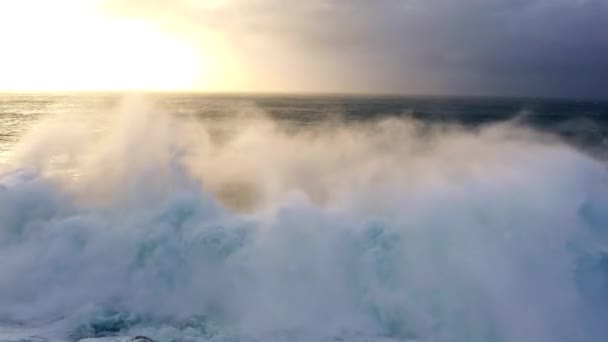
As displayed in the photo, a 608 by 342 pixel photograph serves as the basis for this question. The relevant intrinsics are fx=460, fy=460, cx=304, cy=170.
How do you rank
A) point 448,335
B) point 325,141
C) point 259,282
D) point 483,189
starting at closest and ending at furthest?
point 448,335 → point 259,282 → point 483,189 → point 325,141

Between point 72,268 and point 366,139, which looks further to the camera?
point 366,139

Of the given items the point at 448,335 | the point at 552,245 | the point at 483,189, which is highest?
the point at 483,189

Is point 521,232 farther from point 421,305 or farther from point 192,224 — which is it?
point 192,224

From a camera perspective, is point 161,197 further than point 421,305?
Yes

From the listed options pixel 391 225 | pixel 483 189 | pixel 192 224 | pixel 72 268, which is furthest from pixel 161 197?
pixel 483 189

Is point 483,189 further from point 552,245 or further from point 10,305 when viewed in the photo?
point 10,305

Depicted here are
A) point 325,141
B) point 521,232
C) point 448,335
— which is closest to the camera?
point 448,335

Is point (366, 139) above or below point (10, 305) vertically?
above

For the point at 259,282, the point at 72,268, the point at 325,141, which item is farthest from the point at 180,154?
the point at 325,141

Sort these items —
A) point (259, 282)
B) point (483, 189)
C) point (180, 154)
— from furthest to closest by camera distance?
point (180, 154) → point (483, 189) → point (259, 282)
